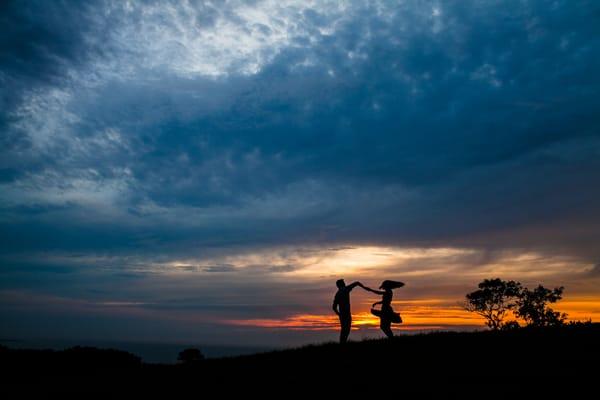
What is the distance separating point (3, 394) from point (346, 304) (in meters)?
12.8

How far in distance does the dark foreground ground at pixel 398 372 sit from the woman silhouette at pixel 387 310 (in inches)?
29.8

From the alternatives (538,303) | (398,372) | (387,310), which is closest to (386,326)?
(387,310)

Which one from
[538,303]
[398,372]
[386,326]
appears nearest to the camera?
[398,372]

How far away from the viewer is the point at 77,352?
26703 millimetres

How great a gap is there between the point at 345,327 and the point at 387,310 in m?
1.96

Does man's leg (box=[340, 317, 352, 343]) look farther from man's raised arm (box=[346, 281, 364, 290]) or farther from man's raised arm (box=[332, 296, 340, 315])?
man's raised arm (box=[346, 281, 364, 290])

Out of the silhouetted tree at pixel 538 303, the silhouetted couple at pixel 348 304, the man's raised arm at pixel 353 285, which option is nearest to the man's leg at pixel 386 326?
the silhouetted couple at pixel 348 304

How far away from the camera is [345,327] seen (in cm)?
1914

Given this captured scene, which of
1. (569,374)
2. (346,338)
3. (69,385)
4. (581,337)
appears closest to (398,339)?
(346,338)

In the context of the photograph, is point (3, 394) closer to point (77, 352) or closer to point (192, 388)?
point (192, 388)

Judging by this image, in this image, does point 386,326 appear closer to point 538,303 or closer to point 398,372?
point 398,372

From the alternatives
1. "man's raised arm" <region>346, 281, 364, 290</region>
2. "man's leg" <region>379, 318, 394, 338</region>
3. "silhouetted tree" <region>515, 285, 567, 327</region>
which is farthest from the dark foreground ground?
"silhouetted tree" <region>515, 285, 567, 327</region>

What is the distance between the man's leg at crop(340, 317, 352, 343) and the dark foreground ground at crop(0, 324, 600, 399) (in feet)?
2.51

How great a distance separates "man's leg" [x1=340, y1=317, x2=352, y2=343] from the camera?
19.1 metres
